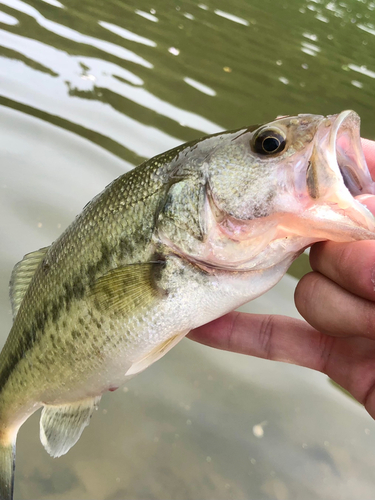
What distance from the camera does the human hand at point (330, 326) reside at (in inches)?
46.6

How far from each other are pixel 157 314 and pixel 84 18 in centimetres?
602

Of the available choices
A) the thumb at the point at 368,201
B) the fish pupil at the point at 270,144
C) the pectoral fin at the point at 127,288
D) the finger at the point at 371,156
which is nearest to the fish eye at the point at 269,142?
the fish pupil at the point at 270,144

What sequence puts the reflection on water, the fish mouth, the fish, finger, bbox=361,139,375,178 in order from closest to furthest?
1. the fish mouth
2. the fish
3. finger, bbox=361,139,375,178
4. the reflection on water

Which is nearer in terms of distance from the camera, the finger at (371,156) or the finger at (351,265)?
the finger at (351,265)

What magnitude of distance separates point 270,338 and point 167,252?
0.76 meters

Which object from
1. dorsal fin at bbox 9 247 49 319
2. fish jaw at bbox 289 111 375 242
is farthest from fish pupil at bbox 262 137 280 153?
dorsal fin at bbox 9 247 49 319

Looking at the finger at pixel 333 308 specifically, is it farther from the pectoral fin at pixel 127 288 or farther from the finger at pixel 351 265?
the pectoral fin at pixel 127 288

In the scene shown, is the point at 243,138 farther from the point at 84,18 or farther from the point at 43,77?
the point at 84,18

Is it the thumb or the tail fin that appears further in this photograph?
the tail fin

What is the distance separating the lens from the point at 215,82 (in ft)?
17.5

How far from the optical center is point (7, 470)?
5.80 ft

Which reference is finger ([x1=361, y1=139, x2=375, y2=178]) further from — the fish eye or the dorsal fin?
the dorsal fin

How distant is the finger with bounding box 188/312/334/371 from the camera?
1.78 metres

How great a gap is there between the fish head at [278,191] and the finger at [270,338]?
614 mm
